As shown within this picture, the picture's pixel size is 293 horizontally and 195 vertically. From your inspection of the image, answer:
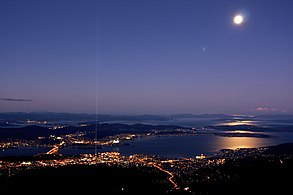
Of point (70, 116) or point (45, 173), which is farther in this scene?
point (70, 116)

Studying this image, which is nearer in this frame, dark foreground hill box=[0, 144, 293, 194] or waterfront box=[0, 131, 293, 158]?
dark foreground hill box=[0, 144, 293, 194]

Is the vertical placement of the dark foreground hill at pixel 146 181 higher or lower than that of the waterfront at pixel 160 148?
higher

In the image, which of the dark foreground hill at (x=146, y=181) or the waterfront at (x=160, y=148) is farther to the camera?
the waterfront at (x=160, y=148)

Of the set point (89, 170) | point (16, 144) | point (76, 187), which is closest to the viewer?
point (76, 187)

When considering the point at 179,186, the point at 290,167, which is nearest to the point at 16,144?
the point at 179,186

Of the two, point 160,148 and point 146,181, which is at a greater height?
point 146,181

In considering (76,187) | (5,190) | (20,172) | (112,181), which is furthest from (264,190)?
(20,172)

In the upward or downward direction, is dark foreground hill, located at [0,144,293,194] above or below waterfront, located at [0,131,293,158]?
above

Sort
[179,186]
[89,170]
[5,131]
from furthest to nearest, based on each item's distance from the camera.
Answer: [5,131]
[89,170]
[179,186]

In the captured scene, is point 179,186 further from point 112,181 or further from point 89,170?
point 89,170

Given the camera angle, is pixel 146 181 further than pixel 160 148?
No
